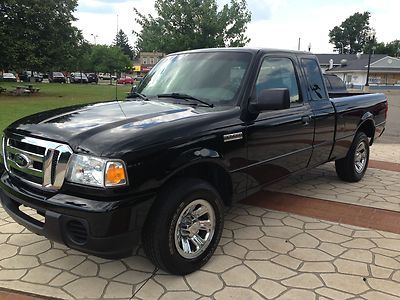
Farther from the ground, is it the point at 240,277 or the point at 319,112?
the point at 319,112

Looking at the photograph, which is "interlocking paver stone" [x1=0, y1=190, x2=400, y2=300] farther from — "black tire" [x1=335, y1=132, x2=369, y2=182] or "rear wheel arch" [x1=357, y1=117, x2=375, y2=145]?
"rear wheel arch" [x1=357, y1=117, x2=375, y2=145]

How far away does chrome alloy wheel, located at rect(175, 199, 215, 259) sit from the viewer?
329cm

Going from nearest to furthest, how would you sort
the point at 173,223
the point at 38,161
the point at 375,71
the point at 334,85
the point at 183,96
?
1. the point at 38,161
2. the point at 173,223
3. the point at 183,96
4. the point at 334,85
5. the point at 375,71

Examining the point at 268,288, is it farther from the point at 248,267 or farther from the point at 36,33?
the point at 36,33

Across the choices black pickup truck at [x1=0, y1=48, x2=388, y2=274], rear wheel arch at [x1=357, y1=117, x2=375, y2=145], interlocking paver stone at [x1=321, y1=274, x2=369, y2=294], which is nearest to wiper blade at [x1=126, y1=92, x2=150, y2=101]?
black pickup truck at [x1=0, y1=48, x2=388, y2=274]

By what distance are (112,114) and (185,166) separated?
88 centimetres

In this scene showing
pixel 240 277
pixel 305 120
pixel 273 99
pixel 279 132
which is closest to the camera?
pixel 240 277

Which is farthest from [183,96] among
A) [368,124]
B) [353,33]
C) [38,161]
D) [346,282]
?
[353,33]

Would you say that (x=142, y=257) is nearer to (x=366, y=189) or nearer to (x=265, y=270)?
(x=265, y=270)

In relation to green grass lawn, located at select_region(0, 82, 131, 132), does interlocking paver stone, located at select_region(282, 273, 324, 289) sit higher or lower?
lower

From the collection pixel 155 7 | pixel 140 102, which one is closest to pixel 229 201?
pixel 140 102

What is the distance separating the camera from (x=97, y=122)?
3.23 m

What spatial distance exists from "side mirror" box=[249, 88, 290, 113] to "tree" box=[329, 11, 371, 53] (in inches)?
5103

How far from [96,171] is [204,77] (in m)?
1.86
